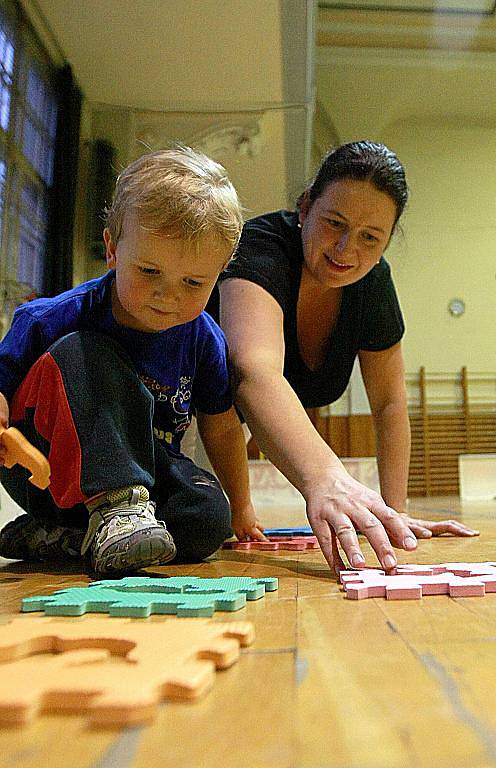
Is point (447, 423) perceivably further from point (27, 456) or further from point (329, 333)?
point (27, 456)

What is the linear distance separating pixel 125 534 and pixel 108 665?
0.50m

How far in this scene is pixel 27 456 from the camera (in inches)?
A: 38.7

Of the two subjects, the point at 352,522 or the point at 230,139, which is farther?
the point at 230,139

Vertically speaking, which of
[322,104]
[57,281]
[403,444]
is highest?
[322,104]

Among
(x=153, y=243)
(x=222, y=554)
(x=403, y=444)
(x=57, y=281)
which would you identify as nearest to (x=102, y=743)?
(x=153, y=243)

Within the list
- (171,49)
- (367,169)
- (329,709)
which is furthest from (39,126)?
(329,709)

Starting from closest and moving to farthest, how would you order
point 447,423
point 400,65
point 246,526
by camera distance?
point 246,526
point 400,65
point 447,423

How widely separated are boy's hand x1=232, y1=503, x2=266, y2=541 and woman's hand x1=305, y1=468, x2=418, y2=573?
533 mm

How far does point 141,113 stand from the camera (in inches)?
192

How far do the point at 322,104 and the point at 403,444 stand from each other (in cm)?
602

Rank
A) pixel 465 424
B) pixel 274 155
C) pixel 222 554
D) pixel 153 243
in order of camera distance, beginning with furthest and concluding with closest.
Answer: pixel 465 424, pixel 274 155, pixel 222 554, pixel 153 243

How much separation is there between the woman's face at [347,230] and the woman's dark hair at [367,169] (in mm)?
14

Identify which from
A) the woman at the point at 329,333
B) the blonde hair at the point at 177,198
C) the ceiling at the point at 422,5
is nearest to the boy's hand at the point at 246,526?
the woman at the point at 329,333

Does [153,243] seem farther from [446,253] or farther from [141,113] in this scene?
[446,253]
